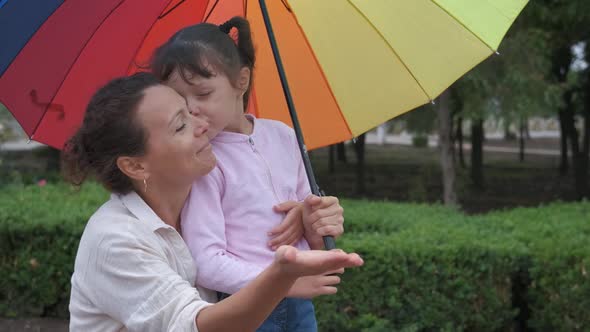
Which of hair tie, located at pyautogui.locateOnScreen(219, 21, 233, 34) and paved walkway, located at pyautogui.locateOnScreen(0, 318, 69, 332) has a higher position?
hair tie, located at pyautogui.locateOnScreen(219, 21, 233, 34)

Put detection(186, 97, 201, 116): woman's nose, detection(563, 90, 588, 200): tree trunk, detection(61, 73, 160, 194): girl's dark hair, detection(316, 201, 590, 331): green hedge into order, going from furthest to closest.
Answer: detection(563, 90, 588, 200): tree trunk → detection(316, 201, 590, 331): green hedge → detection(186, 97, 201, 116): woman's nose → detection(61, 73, 160, 194): girl's dark hair

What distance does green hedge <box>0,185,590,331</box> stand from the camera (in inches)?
200

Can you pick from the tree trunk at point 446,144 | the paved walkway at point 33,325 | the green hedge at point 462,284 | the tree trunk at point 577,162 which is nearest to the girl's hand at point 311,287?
the green hedge at point 462,284

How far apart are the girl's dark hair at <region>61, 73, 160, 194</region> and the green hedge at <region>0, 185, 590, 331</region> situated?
127 inches

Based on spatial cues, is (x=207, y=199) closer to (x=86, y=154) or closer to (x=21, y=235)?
(x=86, y=154)

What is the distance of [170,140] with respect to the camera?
1898mm

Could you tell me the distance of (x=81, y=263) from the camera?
5.96 ft

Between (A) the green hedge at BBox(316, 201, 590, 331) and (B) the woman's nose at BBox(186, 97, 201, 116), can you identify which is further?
(A) the green hedge at BBox(316, 201, 590, 331)

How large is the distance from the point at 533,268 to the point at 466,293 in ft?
1.81

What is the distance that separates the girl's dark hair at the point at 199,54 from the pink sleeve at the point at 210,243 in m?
0.32

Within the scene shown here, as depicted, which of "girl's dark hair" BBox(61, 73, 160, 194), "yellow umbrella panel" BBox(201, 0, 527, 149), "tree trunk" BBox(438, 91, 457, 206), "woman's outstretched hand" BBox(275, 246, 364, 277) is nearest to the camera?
"woman's outstretched hand" BBox(275, 246, 364, 277)

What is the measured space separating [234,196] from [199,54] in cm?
41

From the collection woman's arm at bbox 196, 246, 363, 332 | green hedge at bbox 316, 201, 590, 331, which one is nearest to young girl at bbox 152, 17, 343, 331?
→ woman's arm at bbox 196, 246, 363, 332

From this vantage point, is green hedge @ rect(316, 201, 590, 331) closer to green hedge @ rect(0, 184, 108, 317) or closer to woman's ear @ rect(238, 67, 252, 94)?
green hedge @ rect(0, 184, 108, 317)
